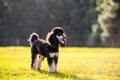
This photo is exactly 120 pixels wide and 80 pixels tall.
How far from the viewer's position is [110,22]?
219 feet

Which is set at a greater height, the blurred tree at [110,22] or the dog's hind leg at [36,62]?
the blurred tree at [110,22]

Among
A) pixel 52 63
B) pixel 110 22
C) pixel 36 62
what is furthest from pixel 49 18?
pixel 52 63

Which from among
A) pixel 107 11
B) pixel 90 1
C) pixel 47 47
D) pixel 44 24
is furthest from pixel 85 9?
pixel 47 47

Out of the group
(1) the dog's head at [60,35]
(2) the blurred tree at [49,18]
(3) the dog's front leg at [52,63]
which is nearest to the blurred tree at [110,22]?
(2) the blurred tree at [49,18]

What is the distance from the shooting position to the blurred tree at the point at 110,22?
215 feet

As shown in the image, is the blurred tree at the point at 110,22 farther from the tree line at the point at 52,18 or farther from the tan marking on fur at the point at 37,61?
the tan marking on fur at the point at 37,61

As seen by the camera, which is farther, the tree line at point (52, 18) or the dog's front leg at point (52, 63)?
the tree line at point (52, 18)

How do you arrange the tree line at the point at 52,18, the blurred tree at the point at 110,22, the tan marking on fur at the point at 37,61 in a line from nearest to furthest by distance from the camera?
the tan marking on fur at the point at 37,61
the blurred tree at the point at 110,22
the tree line at the point at 52,18

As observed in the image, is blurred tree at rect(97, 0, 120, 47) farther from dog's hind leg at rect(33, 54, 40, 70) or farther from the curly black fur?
the curly black fur

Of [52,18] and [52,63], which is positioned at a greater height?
[52,18]

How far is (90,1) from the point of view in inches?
3125

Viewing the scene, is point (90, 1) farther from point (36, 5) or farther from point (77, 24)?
point (36, 5)

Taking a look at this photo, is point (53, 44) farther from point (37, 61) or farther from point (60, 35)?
point (37, 61)

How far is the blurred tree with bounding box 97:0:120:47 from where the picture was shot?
2584 inches
